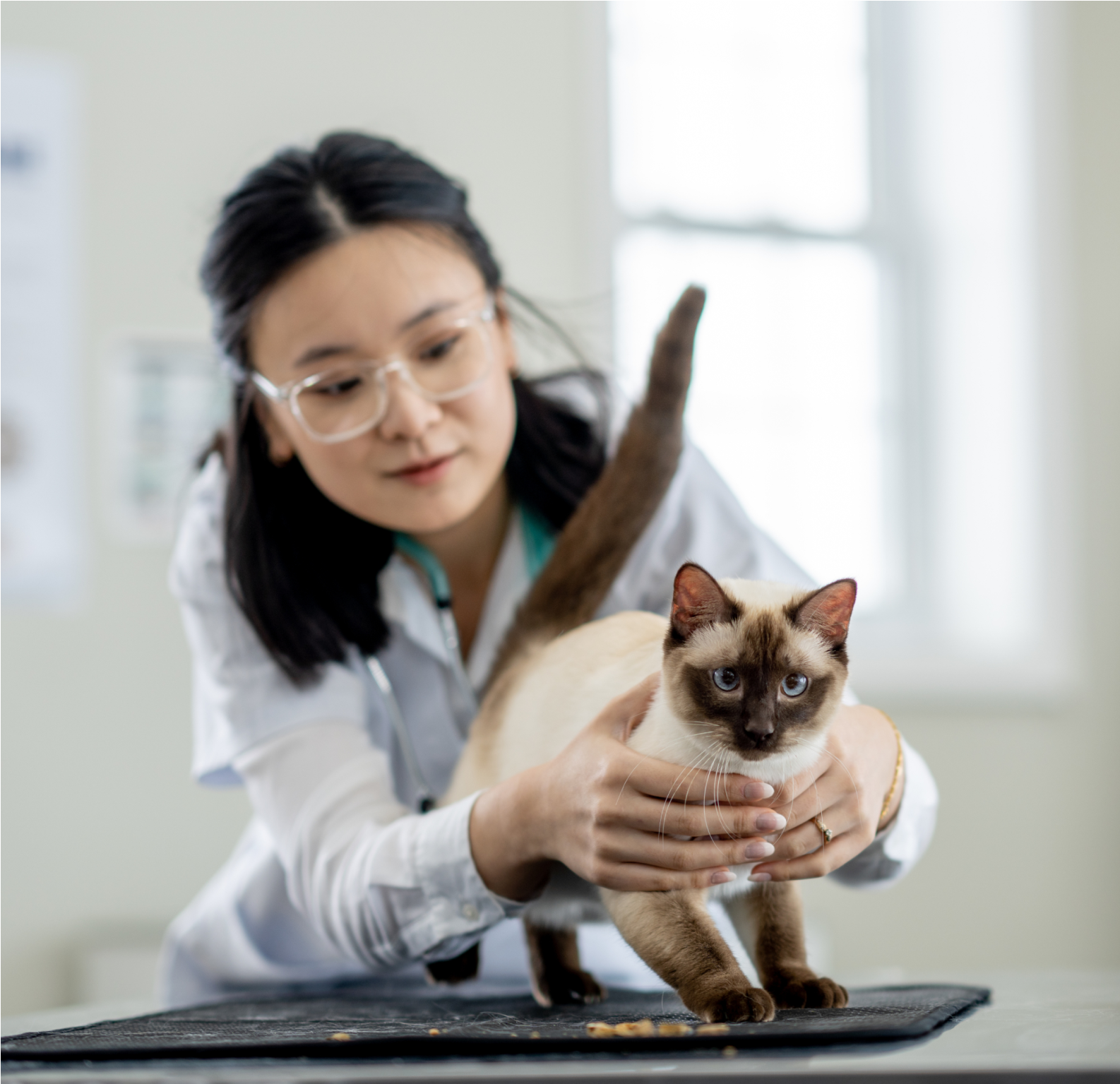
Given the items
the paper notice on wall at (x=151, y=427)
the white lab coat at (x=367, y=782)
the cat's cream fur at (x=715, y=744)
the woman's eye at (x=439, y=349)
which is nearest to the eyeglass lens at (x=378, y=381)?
the woman's eye at (x=439, y=349)

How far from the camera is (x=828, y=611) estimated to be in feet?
2.84

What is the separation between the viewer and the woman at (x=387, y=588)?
1003mm

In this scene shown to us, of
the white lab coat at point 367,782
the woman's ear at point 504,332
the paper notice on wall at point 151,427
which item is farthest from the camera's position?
the paper notice on wall at point 151,427

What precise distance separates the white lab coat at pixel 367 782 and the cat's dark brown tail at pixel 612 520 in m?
0.10

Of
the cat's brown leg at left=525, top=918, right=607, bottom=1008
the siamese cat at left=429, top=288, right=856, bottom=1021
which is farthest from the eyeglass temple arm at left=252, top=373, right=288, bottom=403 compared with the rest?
the cat's brown leg at left=525, top=918, right=607, bottom=1008

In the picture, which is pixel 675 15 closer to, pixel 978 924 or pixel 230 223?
pixel 230 223

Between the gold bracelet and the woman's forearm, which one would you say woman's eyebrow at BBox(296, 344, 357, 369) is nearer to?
the woman's forearm

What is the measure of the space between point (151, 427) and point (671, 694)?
1687mm

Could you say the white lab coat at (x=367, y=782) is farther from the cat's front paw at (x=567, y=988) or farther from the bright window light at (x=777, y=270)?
the bright window light at (x=777, y=270)

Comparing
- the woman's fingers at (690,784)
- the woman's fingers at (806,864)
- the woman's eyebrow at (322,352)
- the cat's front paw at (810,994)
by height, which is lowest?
the cat's front paw at (810,994)

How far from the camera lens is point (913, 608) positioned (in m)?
2.91

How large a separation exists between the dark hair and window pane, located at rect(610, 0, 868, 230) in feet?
3.89

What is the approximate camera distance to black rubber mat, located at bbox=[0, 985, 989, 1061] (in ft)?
2.26

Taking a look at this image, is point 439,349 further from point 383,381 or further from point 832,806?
point 832,806
